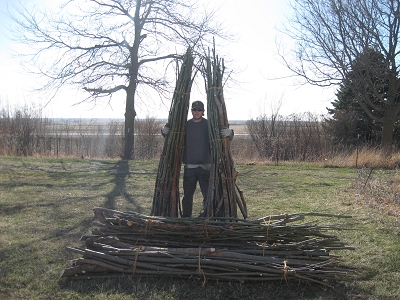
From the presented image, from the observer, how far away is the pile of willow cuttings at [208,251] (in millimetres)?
3475

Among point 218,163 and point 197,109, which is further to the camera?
point 197,109

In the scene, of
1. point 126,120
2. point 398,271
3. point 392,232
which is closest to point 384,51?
point 126,120

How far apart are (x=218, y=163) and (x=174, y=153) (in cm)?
58

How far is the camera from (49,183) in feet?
28.2

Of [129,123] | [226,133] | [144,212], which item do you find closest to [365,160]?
[129,123]

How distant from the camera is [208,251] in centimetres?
354

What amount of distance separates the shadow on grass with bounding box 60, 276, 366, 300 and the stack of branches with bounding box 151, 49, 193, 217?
4.11ft

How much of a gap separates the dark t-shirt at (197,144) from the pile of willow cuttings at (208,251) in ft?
3.52

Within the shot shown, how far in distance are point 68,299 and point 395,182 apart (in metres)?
6.76

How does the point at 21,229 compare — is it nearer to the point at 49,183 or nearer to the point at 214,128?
the point at 214,128

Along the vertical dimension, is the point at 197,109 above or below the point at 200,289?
above

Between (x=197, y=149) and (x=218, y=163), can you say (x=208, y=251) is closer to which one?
(x=218, y=163)

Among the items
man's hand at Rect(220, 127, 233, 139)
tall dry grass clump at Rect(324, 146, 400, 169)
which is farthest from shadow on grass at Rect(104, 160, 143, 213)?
tall dry grass clump at Rect(324, 146, 400, 169)

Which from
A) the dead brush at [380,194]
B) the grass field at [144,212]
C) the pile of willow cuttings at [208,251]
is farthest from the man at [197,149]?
the dead brush at [380,194]
